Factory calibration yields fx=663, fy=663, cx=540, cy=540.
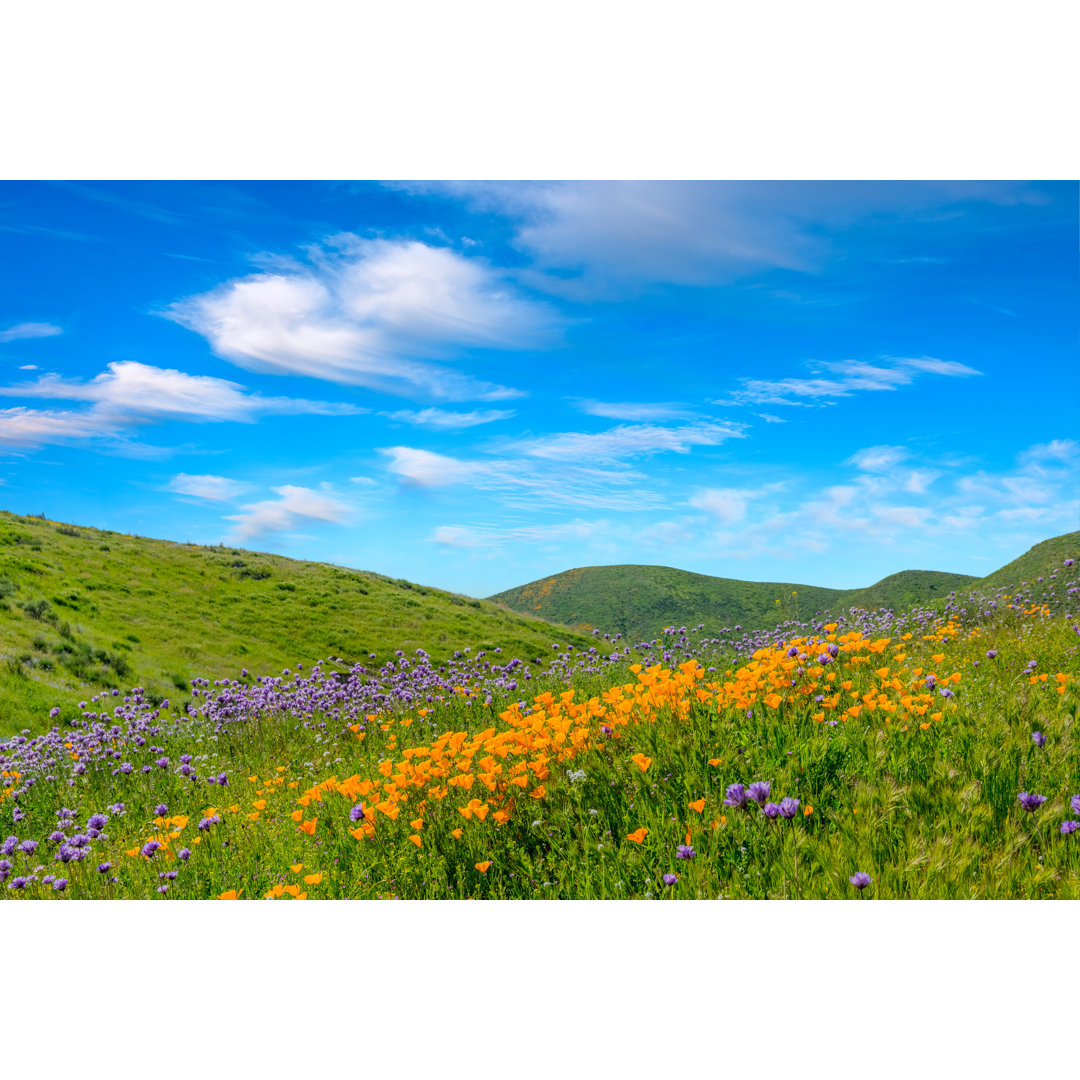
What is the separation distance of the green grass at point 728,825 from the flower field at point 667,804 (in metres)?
0.01

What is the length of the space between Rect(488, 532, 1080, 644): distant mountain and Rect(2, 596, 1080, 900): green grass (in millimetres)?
23692

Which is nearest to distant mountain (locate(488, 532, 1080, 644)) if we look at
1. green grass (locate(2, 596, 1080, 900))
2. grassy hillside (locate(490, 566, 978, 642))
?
grassy hillside (locate(490, 566, 978, 642))

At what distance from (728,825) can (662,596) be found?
36055mm

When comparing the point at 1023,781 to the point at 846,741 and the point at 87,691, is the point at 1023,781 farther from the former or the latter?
the point at 87,691

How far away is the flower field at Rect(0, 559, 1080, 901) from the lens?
2842 mm

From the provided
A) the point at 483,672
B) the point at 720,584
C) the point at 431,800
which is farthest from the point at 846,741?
the point at 720,584

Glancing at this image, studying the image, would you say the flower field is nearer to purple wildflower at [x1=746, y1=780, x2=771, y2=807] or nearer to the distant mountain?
purple wildflower at [x1=746, y1=780, x2=771, y2=807]

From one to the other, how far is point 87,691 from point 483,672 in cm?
865

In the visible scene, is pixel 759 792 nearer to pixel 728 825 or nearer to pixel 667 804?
pixel 728 825

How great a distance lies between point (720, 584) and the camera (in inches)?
1609

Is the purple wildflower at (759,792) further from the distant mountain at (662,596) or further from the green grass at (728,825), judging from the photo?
the distant mountain at (662,596)

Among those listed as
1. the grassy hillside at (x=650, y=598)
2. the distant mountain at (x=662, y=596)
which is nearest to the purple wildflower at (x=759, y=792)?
the distant mountain at (x=662, y=596)

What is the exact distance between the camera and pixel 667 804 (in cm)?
348

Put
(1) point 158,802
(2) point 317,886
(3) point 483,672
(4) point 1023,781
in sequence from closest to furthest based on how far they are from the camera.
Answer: (4) point 1023,781 < (2) point 317,886 < (1) point 158,802 < (3) point 483,672
